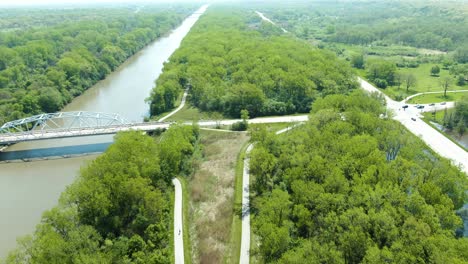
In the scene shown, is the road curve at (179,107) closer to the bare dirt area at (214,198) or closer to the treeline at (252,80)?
the treeline at (252,80)

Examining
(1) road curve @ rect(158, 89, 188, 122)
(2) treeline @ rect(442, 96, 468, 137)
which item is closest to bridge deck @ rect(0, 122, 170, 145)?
(1) road curve @ rect(158, 89, 188, 122)

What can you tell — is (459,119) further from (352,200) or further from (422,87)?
(352,200)

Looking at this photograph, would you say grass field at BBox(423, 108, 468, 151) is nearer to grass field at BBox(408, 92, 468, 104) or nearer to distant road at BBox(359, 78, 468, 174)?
distant road at BBox(359, 78, 468, 174)

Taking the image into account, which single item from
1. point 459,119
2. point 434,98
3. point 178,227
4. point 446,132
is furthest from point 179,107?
point 434,98

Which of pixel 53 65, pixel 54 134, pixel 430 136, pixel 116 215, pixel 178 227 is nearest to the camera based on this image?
pixel 116 215

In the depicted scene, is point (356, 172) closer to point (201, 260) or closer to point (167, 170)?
point (201, 260)

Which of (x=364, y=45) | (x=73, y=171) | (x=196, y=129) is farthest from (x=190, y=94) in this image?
(x=364, y=45)
